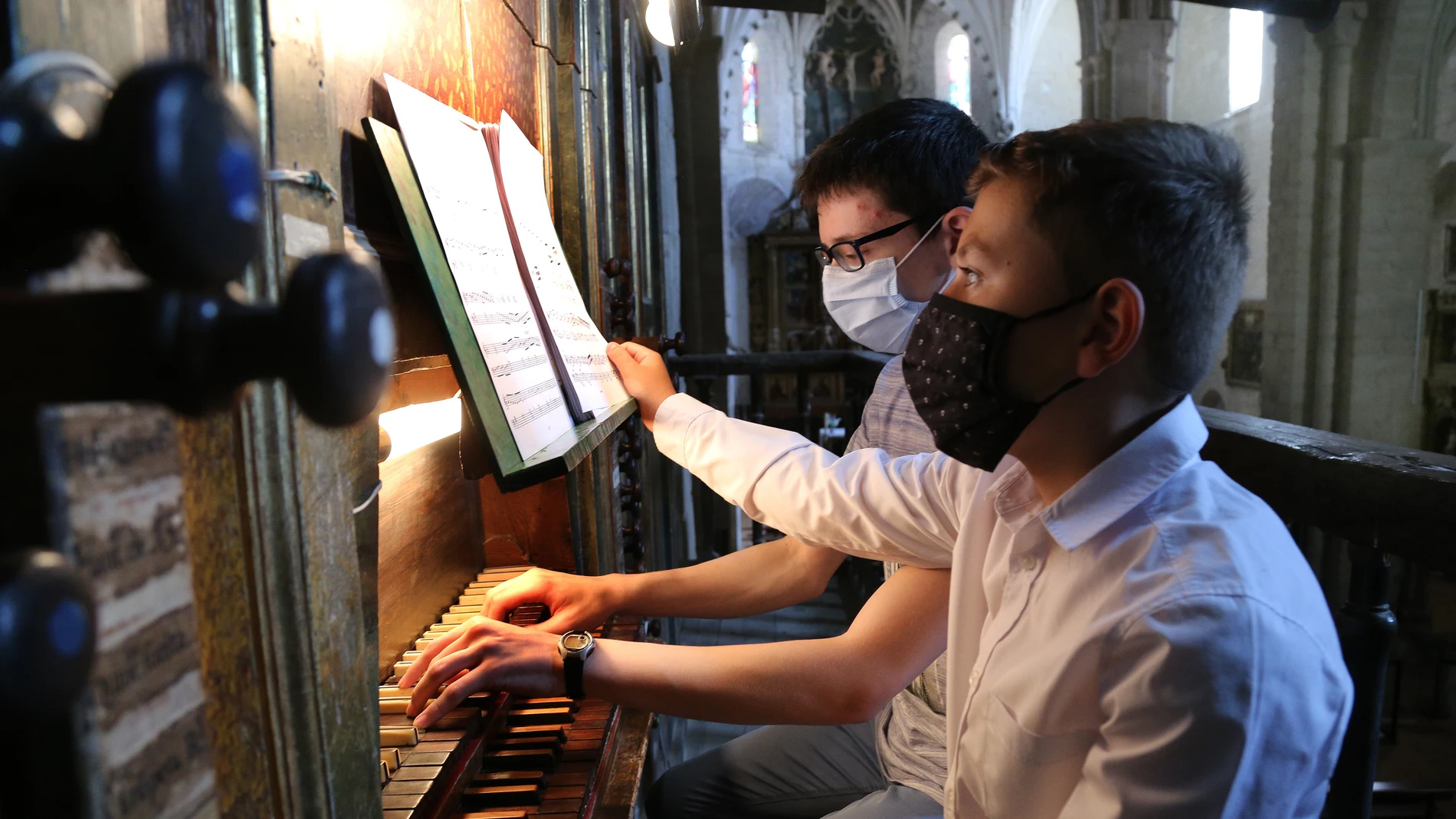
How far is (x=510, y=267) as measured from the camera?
1400 mm

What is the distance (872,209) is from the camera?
2.22 meters

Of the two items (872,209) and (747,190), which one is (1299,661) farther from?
(747,190)

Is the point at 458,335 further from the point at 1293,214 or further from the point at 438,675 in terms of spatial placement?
the point at 1293,214

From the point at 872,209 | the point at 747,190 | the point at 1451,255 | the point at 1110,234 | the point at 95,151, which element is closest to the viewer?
the point at 95,151

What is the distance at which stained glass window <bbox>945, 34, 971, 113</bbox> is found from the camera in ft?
58.0

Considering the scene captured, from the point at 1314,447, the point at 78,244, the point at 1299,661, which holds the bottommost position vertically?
the point at 1299,661

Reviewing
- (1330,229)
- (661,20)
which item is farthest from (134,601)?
(1330,229)

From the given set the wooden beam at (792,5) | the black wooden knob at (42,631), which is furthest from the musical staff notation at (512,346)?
the wooden beam at (792,5)

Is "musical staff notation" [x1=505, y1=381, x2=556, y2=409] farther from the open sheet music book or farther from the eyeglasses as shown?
the eyeglasses

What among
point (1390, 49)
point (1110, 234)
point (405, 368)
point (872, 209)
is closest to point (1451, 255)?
point (1390, 49)

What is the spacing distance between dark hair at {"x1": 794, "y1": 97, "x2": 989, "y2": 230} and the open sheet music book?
0.79 meters

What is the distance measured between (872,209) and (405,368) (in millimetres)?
1310

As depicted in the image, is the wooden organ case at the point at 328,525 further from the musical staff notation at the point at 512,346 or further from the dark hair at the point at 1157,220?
the dark hair at the point at 1157,220

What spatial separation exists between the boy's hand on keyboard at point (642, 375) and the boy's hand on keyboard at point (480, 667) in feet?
2.24
